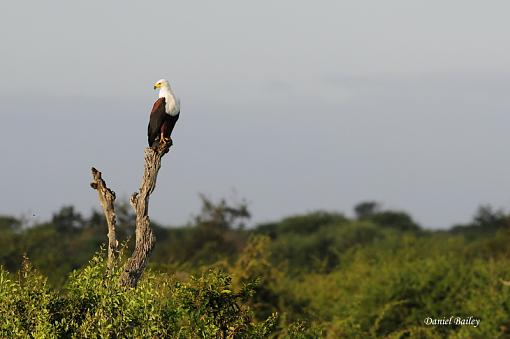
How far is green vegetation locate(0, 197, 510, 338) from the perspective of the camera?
889 cm

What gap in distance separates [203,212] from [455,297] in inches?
1279

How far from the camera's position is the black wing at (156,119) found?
12.5m

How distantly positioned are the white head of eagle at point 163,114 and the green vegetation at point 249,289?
1902 mm

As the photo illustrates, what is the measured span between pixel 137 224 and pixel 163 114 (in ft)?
12.3

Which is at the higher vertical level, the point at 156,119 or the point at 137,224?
the point at 156,119

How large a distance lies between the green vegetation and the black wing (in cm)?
188

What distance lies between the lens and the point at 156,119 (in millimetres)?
12812

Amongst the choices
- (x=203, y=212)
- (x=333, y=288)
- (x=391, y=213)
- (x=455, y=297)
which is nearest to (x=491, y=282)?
(x=455, y=297)

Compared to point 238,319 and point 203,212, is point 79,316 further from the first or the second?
point 203,212

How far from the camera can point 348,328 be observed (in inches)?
821
